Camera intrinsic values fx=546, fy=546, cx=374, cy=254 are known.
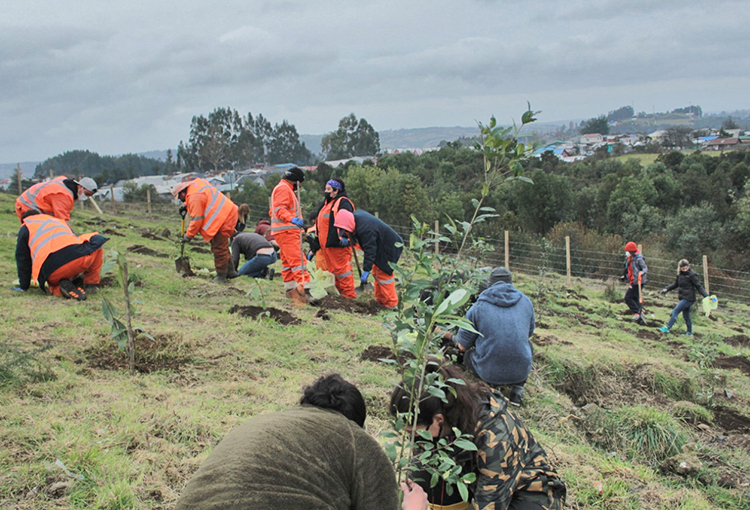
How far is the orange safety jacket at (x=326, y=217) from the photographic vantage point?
7.32 meters

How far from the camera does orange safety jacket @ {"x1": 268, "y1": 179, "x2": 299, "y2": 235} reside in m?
7.15

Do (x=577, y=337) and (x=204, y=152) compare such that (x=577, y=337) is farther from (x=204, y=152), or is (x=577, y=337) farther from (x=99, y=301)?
(x=204, y=152)

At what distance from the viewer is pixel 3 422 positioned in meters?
3.07

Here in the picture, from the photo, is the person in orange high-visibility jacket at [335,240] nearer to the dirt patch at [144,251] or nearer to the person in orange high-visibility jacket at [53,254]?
the person in orange high-visibility jacket at [53,254]

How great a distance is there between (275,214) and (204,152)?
88.7 m

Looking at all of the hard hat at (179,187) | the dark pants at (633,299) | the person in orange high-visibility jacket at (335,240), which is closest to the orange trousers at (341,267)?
the person in orange high-visibility jacket at (335,240)

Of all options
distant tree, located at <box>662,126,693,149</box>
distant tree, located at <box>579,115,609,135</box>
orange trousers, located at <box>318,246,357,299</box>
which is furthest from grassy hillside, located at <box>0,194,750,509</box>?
distant tree, located at <box>579,115,609,135</box>

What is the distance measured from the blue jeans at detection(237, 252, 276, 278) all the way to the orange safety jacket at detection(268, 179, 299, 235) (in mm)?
1416

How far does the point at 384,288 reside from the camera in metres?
7.74

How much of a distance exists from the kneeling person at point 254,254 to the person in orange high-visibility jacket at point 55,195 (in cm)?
236

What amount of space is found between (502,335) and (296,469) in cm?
293

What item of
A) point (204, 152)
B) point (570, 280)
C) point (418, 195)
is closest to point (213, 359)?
point (570, 280)

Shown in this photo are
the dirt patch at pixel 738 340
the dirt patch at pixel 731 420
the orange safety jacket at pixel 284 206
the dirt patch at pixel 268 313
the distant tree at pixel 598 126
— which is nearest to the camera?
the dirt patch at pixel 731 420

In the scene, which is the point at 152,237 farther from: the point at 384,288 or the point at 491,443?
the point at 491,443
